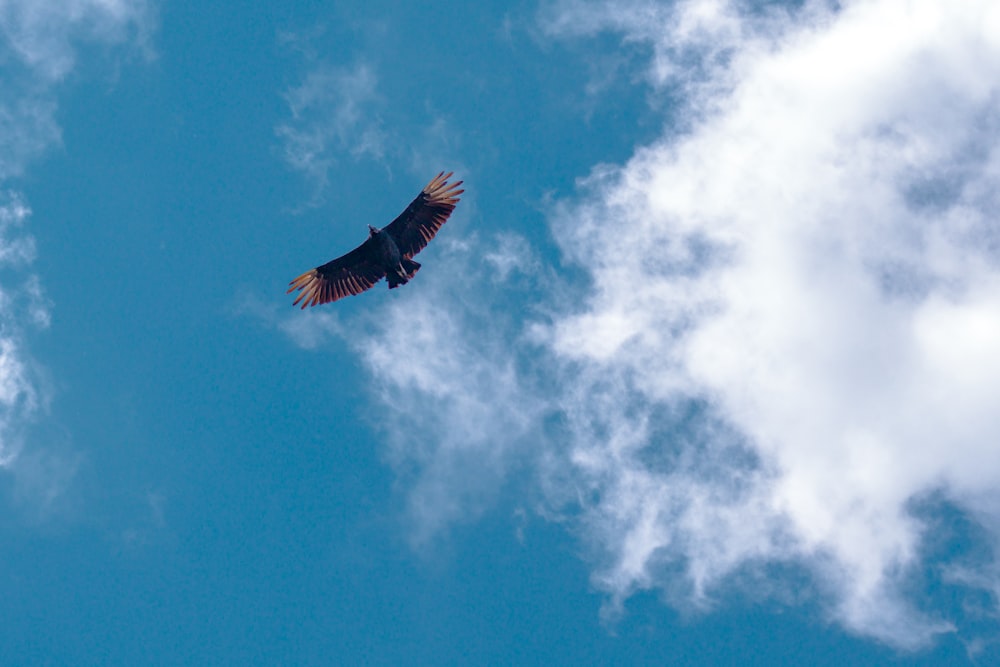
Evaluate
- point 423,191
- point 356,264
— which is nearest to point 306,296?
point 356,264

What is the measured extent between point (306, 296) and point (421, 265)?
20.6 feet

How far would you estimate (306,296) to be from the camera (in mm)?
62062

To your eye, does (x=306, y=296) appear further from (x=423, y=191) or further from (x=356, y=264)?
(x=423, y=191)

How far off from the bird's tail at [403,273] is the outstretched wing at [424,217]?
0.76 meters

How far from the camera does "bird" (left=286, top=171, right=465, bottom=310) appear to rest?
60750mm

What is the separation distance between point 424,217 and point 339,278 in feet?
18.4

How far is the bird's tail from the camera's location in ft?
199

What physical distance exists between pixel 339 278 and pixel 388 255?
10.5 ft

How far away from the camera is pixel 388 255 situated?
200 feet

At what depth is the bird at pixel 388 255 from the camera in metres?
60.8

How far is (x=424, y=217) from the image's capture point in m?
61.1

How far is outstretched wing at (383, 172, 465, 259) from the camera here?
199 feet

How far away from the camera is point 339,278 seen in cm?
6222

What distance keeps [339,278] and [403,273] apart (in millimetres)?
3842
